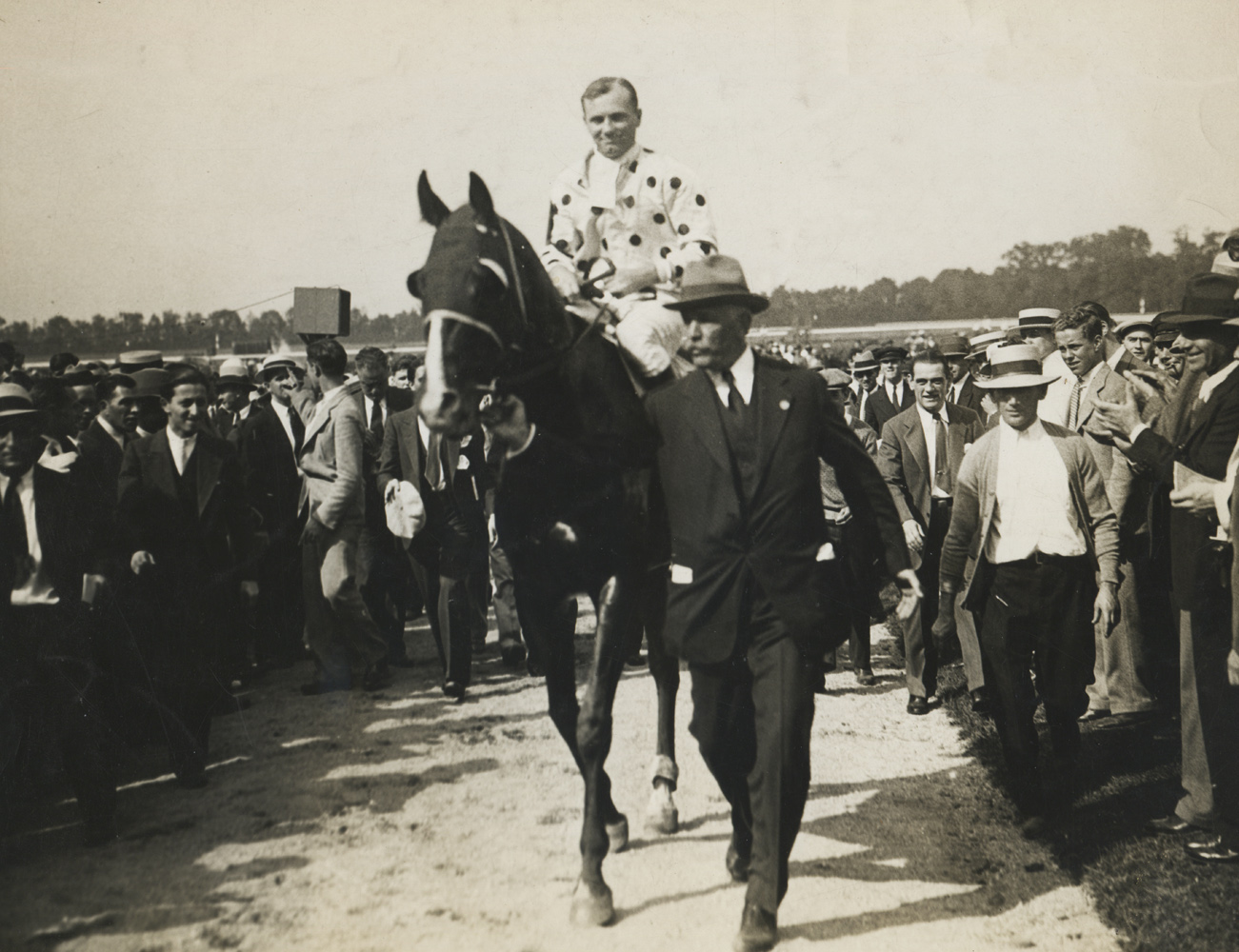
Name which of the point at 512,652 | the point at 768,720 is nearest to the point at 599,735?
the point at 768,720

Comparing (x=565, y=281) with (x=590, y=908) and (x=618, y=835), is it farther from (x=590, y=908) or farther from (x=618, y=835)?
(x=590, y=908)

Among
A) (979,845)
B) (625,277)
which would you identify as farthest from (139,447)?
(979,845)

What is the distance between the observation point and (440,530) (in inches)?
271

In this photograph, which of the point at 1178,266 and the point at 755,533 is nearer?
the point at 755,533

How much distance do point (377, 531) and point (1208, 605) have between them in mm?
5353

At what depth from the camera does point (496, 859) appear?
15.3ft

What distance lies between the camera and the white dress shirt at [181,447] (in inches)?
231

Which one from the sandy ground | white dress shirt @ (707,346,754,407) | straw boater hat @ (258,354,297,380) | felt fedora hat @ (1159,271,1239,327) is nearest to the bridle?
white dress shirt @ (707,346,754,407)

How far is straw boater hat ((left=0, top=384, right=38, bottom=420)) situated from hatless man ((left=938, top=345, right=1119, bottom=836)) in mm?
4601

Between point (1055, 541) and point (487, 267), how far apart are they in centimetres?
301

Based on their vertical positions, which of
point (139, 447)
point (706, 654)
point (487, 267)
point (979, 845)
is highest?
point (487, 267)

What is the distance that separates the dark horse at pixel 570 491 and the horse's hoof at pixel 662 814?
0.87ft

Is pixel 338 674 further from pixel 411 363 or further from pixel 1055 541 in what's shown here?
pixel 411 363

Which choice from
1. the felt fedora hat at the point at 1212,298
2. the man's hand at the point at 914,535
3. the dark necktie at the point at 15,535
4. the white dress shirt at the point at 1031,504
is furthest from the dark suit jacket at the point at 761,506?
the dark necktie at the point at 15,535
